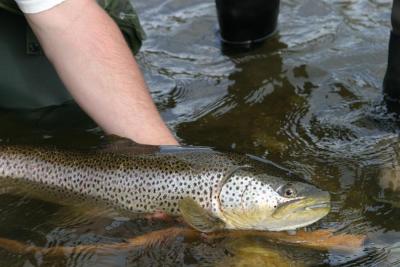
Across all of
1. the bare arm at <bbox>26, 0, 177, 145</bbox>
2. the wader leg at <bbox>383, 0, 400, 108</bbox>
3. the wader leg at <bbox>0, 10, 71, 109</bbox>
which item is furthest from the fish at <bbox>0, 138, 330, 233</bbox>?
the wader leg at <bbox>383, 0, 400, 108</bbox>

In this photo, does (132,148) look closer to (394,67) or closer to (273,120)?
(273,120)

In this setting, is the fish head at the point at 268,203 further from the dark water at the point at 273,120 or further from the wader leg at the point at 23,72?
the wader leg at the point at 23,72

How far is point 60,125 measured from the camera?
375cm

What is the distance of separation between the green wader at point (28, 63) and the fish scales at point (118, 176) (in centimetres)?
79

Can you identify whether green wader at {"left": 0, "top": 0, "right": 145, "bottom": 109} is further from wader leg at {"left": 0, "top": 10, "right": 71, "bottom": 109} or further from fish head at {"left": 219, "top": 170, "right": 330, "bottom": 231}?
fish head at {"left": 219, "top": 170, "right": 330, "bottom": 231}

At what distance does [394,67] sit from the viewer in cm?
362

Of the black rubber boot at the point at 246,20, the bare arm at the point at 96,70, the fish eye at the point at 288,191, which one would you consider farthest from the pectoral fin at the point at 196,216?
the black rubber boot at the point at 246,20

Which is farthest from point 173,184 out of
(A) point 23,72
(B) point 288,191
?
(A) point 23,72

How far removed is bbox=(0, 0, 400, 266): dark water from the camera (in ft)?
8.85

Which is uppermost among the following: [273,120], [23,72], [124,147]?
[124,147]

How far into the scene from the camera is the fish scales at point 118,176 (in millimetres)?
2715

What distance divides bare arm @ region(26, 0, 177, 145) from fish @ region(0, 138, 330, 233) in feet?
0.59

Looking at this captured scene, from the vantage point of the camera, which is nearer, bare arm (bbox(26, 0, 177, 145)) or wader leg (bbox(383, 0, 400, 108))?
bare arm (bbox(26, 0, 177, 145))

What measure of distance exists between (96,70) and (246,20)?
1748 millimetres
